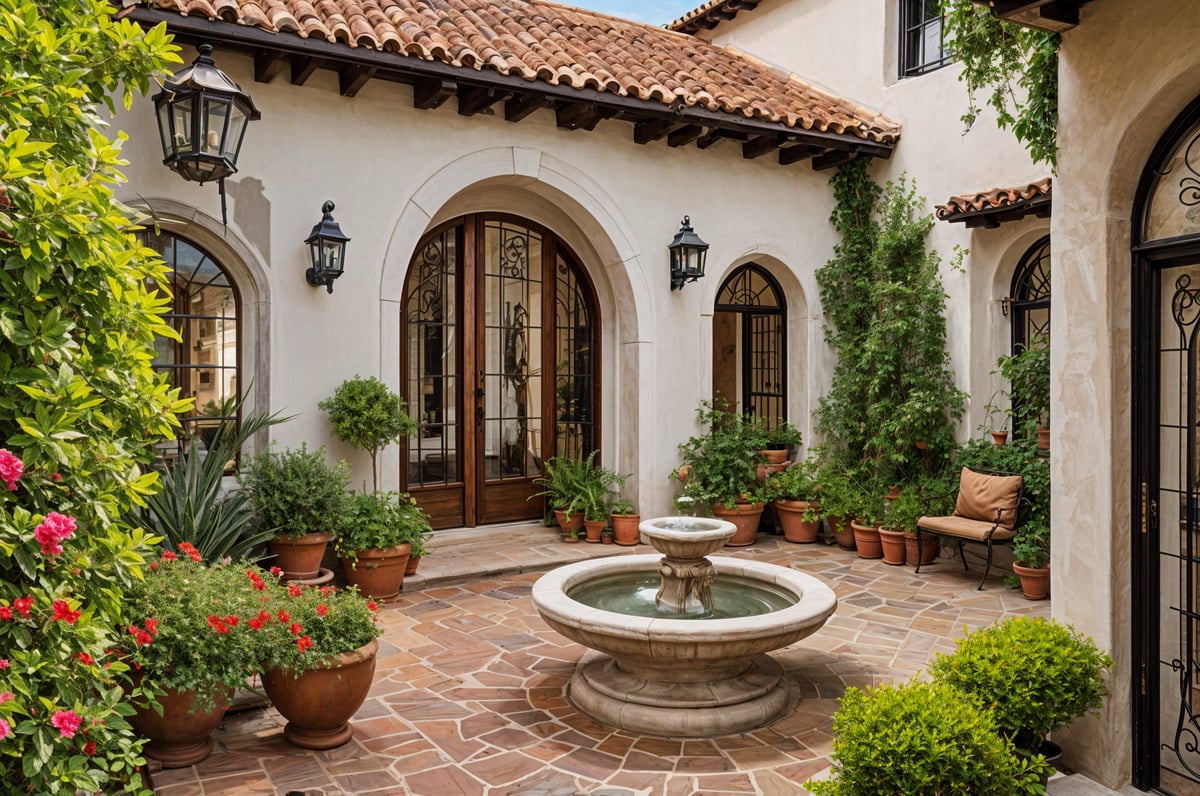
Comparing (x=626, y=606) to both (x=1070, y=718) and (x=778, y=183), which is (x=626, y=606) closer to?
(x=1070, y=718)

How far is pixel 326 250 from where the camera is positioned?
7074 millimetres

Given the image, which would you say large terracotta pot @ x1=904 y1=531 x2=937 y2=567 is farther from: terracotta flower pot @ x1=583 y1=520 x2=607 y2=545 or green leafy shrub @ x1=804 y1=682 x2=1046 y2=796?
green leafy shrub @ x1=804 y1=682 x2=1046 y2=796

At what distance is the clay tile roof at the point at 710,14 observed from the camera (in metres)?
12.5

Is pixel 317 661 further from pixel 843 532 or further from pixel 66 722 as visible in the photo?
pixel 843 532

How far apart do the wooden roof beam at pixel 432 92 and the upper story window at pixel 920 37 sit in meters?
5.72

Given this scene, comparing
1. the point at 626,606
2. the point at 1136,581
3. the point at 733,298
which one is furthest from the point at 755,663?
the point at 733,298

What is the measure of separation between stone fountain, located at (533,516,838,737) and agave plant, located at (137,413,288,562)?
2383 millimetres

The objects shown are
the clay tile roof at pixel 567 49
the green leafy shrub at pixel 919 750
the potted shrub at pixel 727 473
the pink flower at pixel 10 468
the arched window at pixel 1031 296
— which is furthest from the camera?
the potted shrub at pixel 727 473

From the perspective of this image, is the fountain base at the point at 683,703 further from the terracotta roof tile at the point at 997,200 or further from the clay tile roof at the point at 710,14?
the clay tile roof at the point at 710,14

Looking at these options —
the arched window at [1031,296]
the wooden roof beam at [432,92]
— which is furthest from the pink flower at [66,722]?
the arched window at [1031,296]

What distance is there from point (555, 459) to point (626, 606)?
13.3 feet

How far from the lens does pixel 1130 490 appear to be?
156 inches

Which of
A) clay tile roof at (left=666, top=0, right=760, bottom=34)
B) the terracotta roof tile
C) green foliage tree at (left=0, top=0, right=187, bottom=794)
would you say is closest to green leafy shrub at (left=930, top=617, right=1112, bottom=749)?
green foliage tree at (left=0, top=0, right=187, bottom=794)

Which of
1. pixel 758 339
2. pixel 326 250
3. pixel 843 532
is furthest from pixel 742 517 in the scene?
pixel 326 250
